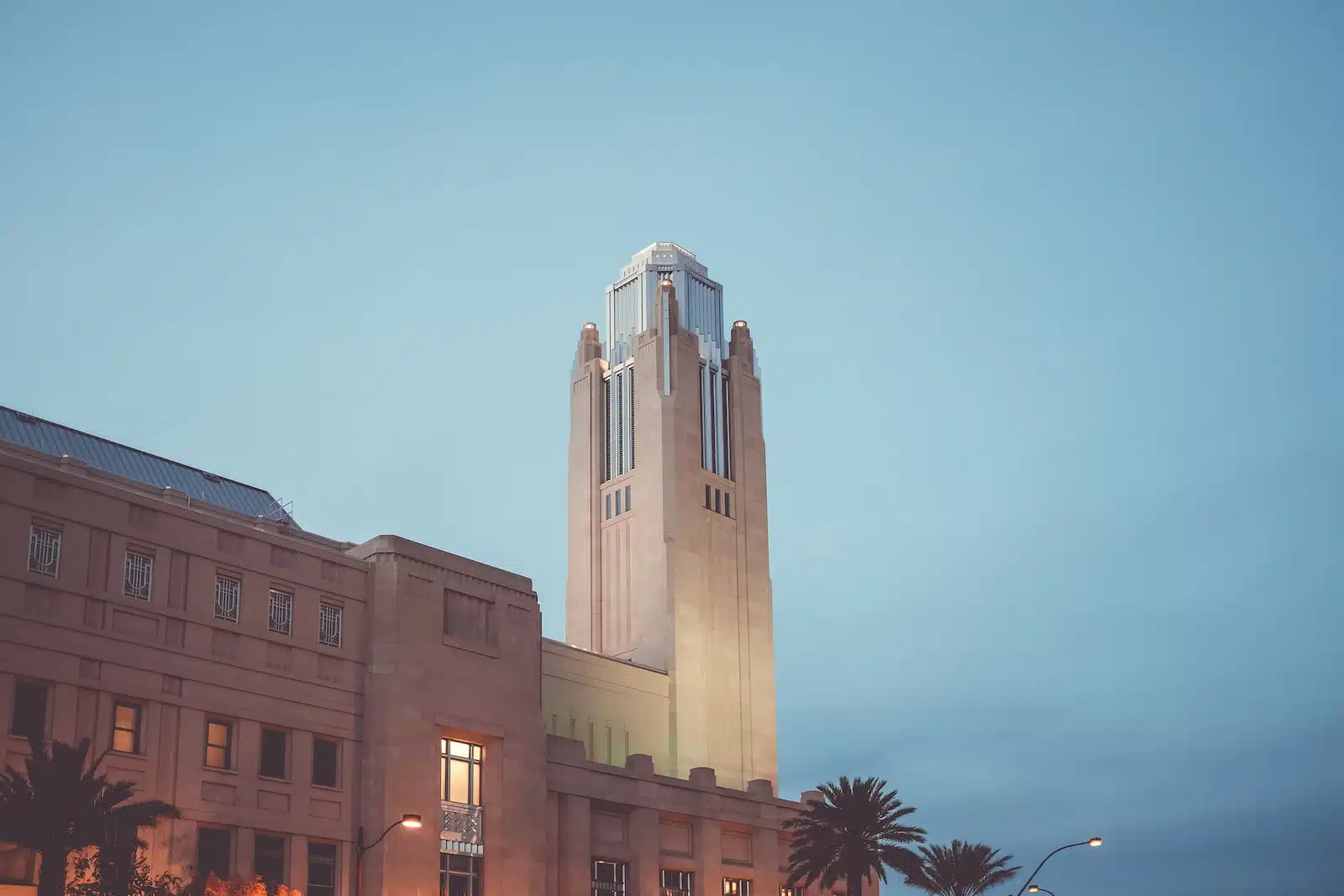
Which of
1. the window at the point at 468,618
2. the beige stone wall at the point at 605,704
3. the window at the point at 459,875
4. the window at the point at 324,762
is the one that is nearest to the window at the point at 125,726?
the window at the point at 324,762

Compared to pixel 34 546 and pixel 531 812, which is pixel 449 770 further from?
pixel 34 546

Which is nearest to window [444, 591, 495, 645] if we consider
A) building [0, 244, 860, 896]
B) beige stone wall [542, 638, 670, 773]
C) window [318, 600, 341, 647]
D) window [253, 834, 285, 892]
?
building [0, 244, 860, 896]

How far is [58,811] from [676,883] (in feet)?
120

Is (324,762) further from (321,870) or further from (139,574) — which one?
(139,574)

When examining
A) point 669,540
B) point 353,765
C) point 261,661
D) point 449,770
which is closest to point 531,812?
point 449,770

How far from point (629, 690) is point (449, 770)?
2639cm

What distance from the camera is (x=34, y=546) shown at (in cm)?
4712

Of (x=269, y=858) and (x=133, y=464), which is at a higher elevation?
(x=133, y=464)

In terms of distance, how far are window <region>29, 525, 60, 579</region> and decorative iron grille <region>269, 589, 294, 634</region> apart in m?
8.45

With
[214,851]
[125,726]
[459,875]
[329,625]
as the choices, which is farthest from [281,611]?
[459,875]

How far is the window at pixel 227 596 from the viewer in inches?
2060

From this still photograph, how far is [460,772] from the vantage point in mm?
59562

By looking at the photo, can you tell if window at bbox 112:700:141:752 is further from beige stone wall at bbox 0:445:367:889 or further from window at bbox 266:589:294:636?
window at bbox 266:589:294:636

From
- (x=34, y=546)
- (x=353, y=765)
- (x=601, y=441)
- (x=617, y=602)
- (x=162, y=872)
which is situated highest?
(x=601, y=441)
